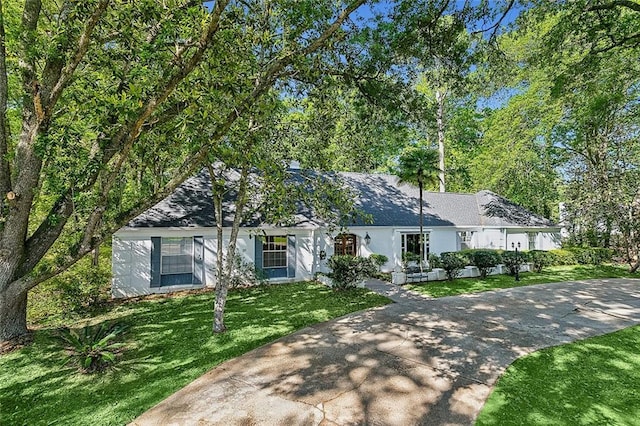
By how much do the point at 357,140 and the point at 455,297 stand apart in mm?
7075

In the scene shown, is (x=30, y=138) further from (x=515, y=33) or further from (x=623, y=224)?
(x=623, y=224)

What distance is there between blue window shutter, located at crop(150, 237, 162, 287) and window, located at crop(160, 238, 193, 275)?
0.64ft

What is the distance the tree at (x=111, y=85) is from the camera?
6.01 meters

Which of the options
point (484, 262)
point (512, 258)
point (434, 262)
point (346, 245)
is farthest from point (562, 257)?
point (346, 245)

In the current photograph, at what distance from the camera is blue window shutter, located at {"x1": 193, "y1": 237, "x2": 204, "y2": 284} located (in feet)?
45.0

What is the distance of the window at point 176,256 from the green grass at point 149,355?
1.58 metres

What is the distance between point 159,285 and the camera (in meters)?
13.0

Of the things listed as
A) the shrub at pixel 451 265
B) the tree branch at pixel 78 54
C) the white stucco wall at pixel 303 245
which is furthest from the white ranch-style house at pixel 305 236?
the tree branch at pixel 78 54

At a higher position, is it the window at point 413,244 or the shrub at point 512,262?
the window at point 413,244

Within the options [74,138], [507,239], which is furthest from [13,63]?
[507,239]

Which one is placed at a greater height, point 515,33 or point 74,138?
point 515,33

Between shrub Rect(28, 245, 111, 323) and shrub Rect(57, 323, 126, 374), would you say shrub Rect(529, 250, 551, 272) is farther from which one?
shrub Rect(28, 245, 111, 323)

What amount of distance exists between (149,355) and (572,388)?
27.7ft

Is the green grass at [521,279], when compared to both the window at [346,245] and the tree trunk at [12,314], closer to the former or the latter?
the window at [346,245]
